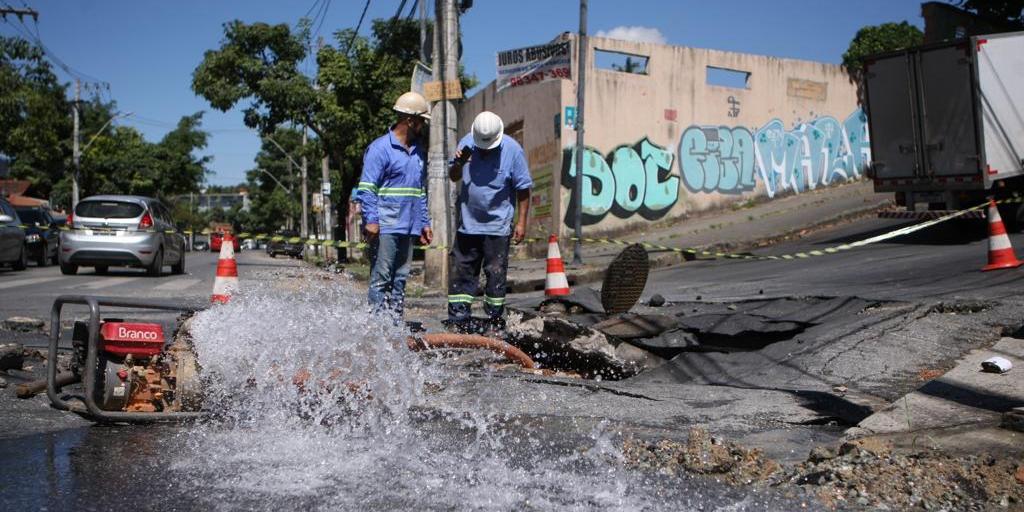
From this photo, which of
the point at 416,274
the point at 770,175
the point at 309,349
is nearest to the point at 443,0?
the point at 416,274

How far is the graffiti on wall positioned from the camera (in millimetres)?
21359

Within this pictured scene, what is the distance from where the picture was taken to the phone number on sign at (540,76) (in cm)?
2095

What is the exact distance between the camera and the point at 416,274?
1742 centimetres

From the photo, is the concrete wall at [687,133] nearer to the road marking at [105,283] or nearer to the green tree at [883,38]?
Result: the green tree at [883,38]

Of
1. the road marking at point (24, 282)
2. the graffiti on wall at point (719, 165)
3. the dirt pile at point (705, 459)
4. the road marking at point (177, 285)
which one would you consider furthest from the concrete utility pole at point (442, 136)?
the dirt pile at point (705, 459)

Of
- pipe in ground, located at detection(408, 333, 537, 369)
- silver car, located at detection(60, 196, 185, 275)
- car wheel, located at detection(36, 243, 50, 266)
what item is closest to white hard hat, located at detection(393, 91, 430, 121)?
pipe in ground, located at detection(408, 333, 537, 369)

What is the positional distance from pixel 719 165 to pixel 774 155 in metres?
1.81

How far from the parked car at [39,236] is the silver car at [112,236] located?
5424 millimetres

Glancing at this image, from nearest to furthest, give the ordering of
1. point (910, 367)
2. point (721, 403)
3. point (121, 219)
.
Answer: point (721, 403) → point (910, 367) → point (121, 219)

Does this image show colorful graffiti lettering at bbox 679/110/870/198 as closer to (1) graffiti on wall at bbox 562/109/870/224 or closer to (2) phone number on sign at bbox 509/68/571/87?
(1) graffiti on wall at bbox 562/109/870/224

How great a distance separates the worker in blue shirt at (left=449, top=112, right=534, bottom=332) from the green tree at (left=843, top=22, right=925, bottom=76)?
25843 mm

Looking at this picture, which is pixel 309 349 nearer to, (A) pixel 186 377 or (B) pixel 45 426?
(A) pixel 186 377

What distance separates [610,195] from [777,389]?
54.9ft

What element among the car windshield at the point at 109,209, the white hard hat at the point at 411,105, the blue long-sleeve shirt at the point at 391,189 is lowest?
the blue long-sleeve shirt at the point at 391,189
